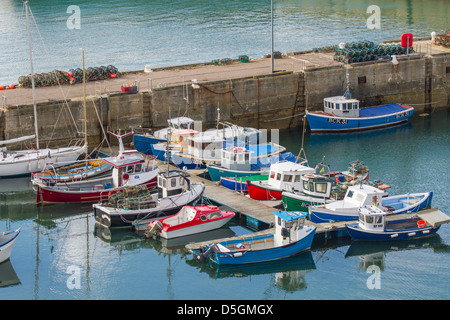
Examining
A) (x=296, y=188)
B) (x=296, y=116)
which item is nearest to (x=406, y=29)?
(x=296, y=116)

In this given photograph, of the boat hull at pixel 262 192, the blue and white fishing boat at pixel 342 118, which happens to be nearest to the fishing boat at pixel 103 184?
the boat hull at pixel 262 192

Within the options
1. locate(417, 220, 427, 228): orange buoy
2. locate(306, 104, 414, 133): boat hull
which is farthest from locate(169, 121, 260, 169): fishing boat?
locate(417, 220, 427, 228): orange buoy

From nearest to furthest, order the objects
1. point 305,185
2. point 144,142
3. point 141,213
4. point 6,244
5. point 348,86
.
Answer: point 6,244
point 141,213
point 305,185
point 144,142
point 348,86

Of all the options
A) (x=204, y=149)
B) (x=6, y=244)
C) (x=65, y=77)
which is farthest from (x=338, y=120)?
(x=6, y=244)

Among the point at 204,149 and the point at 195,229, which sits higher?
the point at 204,149

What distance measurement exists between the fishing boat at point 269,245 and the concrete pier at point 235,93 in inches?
684

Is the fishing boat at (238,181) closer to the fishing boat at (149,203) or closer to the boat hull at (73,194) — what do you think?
the fishing boat at (149,203)

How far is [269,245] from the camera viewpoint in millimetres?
32656

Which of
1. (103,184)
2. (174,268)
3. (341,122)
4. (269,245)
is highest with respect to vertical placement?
(341,122)

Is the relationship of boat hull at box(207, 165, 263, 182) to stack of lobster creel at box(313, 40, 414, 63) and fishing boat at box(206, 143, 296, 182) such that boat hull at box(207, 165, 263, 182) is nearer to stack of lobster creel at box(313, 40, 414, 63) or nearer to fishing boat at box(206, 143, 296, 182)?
fishing boat at box(206, 143, 296, 182)

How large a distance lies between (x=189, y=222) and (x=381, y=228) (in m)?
8.47

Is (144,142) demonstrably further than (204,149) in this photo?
Yes

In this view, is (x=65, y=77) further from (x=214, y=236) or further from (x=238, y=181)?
(x=214, y=236)
